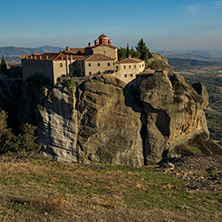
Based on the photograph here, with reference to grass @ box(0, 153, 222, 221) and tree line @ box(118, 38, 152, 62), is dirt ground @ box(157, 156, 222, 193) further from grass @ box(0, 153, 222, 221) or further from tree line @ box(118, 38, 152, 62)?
tree line @ box(118, 38, 152, 62)

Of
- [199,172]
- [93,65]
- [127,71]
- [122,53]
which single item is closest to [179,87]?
[127,71]

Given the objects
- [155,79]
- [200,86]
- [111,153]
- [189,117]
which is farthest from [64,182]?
[200,86]

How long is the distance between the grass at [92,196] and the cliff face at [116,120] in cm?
1707

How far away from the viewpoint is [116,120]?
160 ft

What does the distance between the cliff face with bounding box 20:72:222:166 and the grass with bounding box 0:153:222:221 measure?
17.1 metres

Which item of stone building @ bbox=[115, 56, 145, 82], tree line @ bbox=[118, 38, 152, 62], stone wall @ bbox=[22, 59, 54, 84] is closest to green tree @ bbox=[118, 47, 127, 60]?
tree line @ bbox=[118, 38, 152, 62]

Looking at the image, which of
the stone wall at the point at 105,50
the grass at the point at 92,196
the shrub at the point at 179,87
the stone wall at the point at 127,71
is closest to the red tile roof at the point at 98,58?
the stone wall at the point at 127,71

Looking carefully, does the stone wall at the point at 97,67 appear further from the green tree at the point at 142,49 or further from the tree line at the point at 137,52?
the green tree at the point at 142,49

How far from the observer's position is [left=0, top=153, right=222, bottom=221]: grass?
16.9 meters

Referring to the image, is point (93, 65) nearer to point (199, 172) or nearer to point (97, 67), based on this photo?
point (97, 67)

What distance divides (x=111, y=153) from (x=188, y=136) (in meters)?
15.7

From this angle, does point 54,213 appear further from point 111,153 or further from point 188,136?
point 188,136

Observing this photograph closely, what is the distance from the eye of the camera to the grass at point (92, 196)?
1691cm

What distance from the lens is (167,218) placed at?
60.2ft
